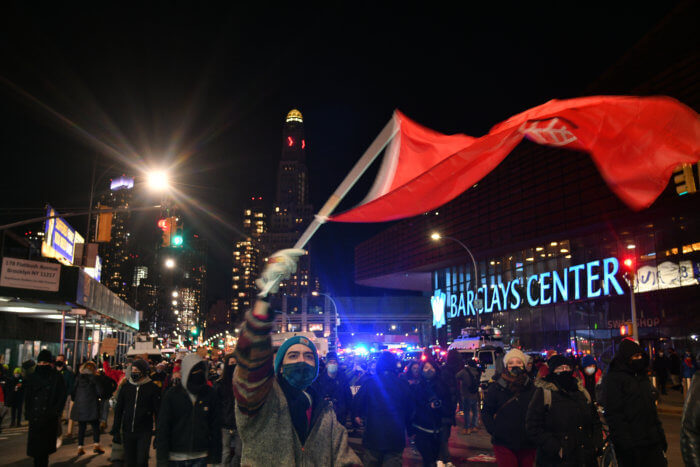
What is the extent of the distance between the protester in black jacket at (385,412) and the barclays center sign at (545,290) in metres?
26.0

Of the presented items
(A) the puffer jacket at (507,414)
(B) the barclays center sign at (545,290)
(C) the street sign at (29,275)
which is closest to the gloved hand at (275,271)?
(A) the puffer jacket at (507,414)

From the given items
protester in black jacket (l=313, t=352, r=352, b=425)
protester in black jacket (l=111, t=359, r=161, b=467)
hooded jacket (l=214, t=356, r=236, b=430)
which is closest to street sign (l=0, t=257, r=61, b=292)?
protester in black jacket (l=313, t=352, r=352, b=425)

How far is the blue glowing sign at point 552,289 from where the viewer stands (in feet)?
119

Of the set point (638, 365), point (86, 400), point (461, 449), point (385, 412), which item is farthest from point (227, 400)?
point (461, 449)

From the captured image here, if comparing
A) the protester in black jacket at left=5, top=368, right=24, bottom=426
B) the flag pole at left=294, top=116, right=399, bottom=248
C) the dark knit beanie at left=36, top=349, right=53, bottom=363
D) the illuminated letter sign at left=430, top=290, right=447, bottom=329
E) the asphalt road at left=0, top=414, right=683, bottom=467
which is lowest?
the asphalt road at left=0, top=414, right=683, bottom=467

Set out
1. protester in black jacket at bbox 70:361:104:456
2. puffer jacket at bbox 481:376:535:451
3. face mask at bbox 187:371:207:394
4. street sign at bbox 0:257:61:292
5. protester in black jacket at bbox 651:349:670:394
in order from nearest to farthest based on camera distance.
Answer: puffer jacket at bbox 481:376:535:451
face mask at bbox 187:371:207:394
protester in black jacket at bbox 70:361:104:456
street sign at bbox 0:257:61:292
protester in black jacket at bbox 651:349:670:394

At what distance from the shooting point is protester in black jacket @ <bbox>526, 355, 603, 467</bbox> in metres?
6.11

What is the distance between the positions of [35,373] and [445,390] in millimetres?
7039

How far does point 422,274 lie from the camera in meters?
63.2

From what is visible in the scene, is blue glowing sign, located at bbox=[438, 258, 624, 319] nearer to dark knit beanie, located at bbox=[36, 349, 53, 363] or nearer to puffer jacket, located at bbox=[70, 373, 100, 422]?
puffer jacket, located at bbox=[70, 373, 100, 422]

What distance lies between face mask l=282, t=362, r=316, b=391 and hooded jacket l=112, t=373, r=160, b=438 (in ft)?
19.4

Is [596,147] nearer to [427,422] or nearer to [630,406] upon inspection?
[630,406]

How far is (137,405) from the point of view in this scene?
8656mm

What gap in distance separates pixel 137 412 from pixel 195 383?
85.3 inches
